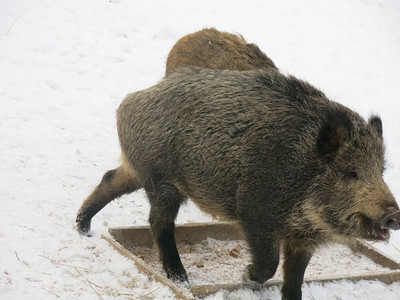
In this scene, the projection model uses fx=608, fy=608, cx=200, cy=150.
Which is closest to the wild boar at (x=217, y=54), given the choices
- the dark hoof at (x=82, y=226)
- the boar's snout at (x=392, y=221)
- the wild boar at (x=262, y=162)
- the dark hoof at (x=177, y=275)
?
the wild boar at (x=262, y=162)

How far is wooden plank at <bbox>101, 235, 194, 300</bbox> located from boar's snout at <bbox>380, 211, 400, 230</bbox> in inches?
58.5

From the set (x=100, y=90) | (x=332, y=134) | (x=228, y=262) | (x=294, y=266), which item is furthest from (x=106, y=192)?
(x=100, y=90)

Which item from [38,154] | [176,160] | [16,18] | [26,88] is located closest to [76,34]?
[16,18]

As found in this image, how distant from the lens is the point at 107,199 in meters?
6.07

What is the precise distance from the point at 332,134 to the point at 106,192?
8.27 ft

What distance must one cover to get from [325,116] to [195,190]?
4.12 feet

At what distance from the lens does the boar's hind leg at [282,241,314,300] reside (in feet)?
15.9

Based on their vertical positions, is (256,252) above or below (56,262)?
above

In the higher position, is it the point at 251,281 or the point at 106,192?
the point at 251,281

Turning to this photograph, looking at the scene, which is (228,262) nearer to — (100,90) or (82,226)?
(82,226)

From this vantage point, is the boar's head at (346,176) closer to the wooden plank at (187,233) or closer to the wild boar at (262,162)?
the wild boar at (262,162)

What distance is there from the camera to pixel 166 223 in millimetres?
5332

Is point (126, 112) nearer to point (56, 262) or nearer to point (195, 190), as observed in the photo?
point (195, 190)

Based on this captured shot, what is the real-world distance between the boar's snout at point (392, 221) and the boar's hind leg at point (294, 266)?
0.92 m
